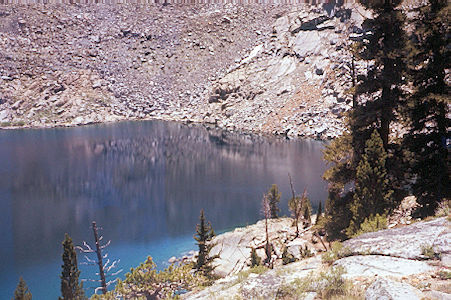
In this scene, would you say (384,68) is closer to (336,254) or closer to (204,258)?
(336,254)

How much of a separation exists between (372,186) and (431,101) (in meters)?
5.00

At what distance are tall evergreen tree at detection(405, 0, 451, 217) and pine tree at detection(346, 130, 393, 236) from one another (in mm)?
1802

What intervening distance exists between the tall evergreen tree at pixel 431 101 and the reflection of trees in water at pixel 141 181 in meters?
26.9

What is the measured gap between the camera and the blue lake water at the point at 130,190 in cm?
3678

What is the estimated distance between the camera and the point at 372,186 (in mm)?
17438

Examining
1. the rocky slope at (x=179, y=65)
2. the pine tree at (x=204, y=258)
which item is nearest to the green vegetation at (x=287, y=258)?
the pine tree at (x=204, y=258)

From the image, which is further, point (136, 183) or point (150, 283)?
point (136, 183)

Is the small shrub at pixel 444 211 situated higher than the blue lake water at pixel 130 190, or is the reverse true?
the small shrub at pixel 444 211

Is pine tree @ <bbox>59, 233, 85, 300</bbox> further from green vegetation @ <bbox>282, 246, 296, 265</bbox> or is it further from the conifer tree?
the conifer tree

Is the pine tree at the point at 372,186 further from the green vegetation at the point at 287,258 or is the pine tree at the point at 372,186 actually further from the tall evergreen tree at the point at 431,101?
the green vegetation at the point at 287,258

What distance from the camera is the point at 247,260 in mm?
29906

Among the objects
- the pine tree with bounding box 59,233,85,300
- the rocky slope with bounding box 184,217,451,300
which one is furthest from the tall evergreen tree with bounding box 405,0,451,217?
the pine tree with bounding box 59,233,85,300

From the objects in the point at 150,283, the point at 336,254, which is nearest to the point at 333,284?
the point at 336,254

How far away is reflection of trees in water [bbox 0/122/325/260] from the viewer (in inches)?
1695
